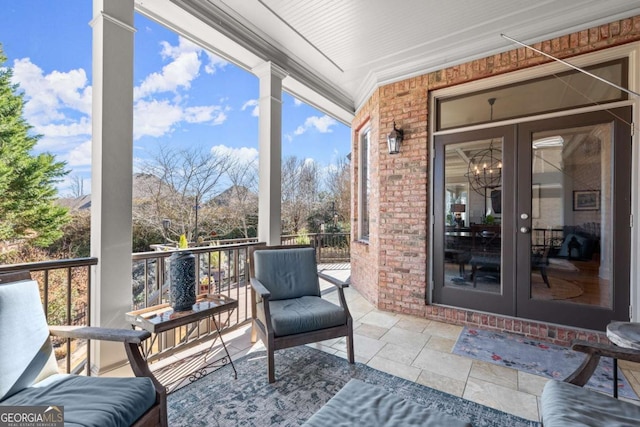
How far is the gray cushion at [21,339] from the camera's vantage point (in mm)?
1176

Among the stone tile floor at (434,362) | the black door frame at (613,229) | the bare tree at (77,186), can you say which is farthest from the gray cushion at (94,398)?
the bare tree at (77,186)

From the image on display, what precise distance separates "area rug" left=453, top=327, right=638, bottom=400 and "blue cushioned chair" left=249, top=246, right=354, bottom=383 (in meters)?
1.28

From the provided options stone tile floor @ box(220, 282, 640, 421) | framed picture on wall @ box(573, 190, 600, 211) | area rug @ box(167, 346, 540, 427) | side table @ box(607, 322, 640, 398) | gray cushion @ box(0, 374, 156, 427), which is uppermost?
framed picture on wall @ box(573, 190, 600, 211)

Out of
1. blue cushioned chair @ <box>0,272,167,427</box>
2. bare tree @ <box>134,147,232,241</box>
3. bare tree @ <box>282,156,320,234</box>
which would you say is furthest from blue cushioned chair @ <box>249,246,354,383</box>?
bare tree @ <box>282,156,320,234</box>

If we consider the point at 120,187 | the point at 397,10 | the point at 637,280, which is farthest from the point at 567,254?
the point at 120,187

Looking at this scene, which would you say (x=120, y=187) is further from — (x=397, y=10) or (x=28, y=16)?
(x=28, y=16)

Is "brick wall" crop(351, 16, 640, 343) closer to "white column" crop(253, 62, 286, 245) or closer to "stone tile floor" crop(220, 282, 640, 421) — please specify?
"stone tile floor" crop(220, 282, 640, 421)

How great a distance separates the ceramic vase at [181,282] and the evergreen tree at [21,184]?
6.30m

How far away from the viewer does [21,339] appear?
1258 millimetres

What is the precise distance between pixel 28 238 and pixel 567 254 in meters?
9.31

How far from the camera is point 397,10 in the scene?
266 centimetres

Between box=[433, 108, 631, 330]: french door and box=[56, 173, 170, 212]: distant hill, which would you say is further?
box=[56, 173, 170, 212]: distant hill

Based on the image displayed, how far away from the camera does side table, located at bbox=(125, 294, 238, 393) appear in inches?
69.4

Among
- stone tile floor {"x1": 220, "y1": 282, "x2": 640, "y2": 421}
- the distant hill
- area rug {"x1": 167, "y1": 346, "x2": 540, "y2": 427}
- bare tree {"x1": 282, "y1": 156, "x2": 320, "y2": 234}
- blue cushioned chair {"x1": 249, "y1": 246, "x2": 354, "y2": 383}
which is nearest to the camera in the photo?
area rug {"x1": 167, "y1": 346, "x2": 540, "y2": 427}
